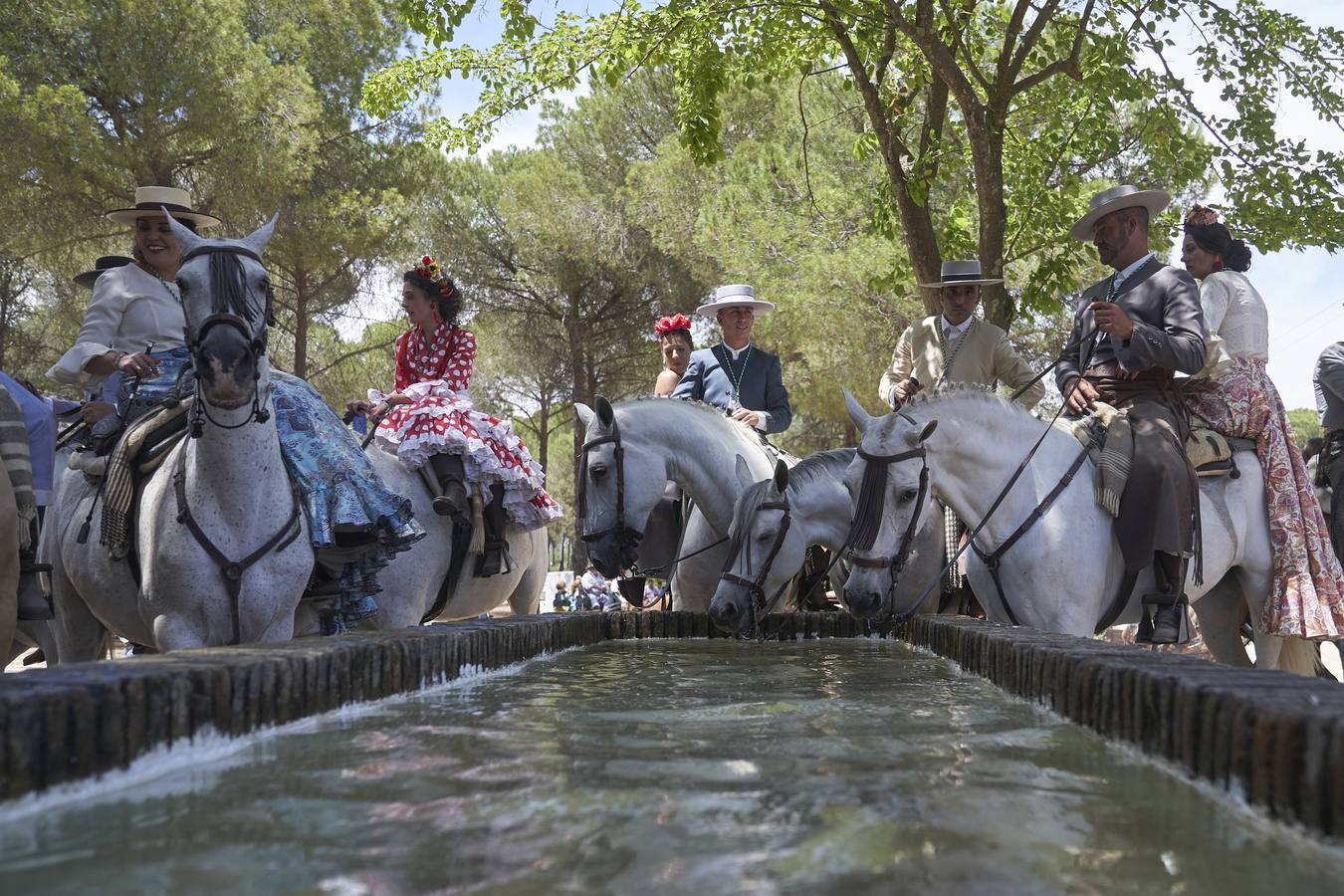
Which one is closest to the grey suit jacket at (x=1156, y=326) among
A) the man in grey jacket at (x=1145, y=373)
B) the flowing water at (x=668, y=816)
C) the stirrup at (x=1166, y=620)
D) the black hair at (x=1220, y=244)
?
the man in grey jacket at (x=1145, y=373)

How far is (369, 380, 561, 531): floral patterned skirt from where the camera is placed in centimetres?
758

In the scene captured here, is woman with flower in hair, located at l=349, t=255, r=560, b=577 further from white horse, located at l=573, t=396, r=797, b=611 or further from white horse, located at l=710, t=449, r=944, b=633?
white horse, located at l=710, t=449, r=944, b=633

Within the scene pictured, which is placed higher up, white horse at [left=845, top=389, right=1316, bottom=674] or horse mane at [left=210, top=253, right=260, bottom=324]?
horse mane at [left=210, top=253, right=260, bottom=324]

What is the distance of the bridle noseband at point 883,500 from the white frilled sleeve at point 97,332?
3538 mm

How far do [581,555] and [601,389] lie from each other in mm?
3835

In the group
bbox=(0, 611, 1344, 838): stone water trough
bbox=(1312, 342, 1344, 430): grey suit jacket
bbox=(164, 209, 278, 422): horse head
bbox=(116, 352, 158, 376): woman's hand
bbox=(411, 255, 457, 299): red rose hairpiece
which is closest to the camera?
bbox=(0, 611, 1344, 838): stone water trough

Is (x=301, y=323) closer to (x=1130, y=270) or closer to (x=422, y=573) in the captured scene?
(x=422, y=573)

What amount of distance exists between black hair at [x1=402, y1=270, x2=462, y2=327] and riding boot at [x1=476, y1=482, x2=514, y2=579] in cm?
115

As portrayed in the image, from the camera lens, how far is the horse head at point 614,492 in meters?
7.43

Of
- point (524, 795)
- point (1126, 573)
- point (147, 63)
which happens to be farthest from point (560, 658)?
point (147, 63)

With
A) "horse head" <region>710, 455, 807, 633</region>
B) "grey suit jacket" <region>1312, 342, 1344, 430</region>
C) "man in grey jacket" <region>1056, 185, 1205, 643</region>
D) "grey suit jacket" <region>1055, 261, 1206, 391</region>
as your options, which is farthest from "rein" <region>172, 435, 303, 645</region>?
"grey suit jacket" <region>1312, 342, 1344, 430</region>

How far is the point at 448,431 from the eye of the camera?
Answer: 7574 mm

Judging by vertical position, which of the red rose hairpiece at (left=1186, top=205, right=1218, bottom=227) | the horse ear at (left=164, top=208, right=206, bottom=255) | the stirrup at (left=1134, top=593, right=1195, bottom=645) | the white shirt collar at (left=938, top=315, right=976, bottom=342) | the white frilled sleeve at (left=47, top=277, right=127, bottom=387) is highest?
the red rose hairpiece at (left=1186, top=205, right=1218, bottom=227)

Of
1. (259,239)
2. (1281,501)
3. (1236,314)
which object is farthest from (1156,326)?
(259,239)
